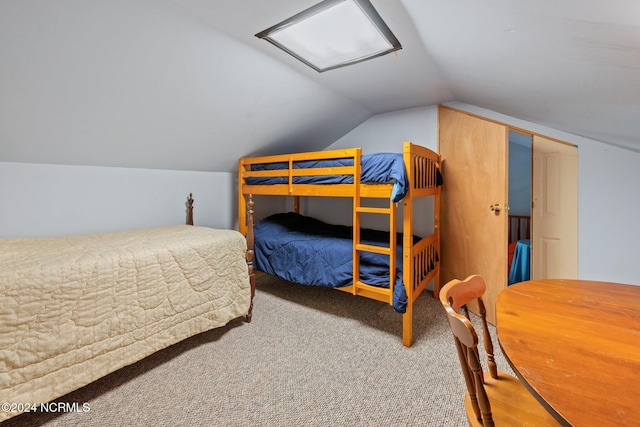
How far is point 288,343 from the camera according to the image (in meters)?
2.05

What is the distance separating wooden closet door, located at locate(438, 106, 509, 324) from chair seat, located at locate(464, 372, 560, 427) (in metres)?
1.68

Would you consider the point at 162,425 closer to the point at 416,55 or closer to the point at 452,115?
the point at 416,55

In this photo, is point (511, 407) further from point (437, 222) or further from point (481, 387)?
point (437, 222)

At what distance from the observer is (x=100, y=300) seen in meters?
1.51

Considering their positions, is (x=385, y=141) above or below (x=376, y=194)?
above

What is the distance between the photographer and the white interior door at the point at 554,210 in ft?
7.97

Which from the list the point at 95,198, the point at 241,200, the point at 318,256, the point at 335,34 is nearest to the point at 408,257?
the point at 318,256

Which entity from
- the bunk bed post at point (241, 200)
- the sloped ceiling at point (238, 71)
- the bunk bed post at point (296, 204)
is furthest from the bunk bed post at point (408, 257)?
the bunk bed post at point (296, 204)

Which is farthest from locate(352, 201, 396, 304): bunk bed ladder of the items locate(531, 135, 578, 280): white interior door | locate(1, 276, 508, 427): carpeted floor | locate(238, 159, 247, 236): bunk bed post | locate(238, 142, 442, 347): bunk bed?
locate(531, 135, 578, 280): white interior door

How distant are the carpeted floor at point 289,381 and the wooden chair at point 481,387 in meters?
0.49

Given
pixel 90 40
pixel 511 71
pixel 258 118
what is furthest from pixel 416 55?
pixel 90 40

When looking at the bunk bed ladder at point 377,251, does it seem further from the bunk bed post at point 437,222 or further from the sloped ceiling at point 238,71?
the sloped ceiling at point 238,71

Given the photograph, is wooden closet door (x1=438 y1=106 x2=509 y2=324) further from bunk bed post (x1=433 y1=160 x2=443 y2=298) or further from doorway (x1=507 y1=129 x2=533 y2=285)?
doorway (x1=507 y1=129 x2=533 y2=285)

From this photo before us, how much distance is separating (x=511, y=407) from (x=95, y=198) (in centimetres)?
295
